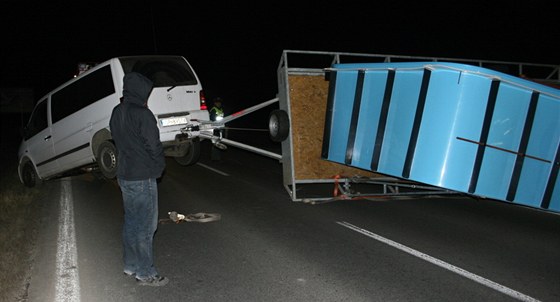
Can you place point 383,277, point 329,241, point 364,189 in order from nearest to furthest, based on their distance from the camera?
point 383,277 → point 329,241 → point 364,189

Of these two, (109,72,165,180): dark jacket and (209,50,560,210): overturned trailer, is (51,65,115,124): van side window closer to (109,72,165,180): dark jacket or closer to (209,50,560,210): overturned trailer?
(209,50,560,210): overturned trailer

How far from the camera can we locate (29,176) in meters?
10.4

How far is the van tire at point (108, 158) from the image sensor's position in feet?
24.8

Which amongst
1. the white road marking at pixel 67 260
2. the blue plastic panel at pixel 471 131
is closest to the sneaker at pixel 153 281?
the white road marking at pixel 67 260

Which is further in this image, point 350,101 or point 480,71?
point 350,101

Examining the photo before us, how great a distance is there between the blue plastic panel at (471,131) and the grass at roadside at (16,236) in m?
5.04

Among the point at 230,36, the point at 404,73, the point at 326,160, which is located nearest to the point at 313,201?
the point at 326,160

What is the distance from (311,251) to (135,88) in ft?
9.25

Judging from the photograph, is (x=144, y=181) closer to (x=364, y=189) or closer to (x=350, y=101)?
(x=350, y=101)

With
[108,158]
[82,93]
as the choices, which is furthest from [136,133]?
[82,93]

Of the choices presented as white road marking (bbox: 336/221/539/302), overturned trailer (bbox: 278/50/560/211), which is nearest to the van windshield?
overturned trailer (bbox: 278/50/560/211)

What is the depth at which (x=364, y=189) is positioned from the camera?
31.8 feet

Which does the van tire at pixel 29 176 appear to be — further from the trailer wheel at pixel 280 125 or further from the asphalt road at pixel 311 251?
the trailer wheel at pixel 280 125

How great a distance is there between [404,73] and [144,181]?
4.27 meters
